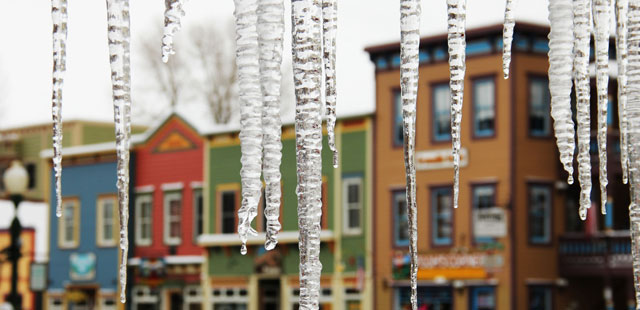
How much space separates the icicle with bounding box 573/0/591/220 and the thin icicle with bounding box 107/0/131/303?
6.76 feet

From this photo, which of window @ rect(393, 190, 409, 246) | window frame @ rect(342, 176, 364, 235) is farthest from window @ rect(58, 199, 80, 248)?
window @ rect(393, 190, 409, 246)

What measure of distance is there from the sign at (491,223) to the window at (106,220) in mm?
15910

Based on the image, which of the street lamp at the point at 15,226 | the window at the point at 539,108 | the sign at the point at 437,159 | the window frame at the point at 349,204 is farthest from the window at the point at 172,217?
the street lamp at the point at 15,226

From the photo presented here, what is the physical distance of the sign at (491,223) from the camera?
3422cm

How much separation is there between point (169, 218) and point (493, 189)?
43.9ft

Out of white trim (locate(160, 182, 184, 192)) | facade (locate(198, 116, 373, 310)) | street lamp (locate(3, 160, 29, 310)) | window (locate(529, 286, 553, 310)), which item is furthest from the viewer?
white trim (locate(160, 182, 184, 192))

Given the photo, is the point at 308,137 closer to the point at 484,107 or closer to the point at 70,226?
the point at 484,107

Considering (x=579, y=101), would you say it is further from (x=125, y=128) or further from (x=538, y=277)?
(x=538, y=277)

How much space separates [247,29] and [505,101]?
1207 inches

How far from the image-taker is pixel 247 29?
14.0ft

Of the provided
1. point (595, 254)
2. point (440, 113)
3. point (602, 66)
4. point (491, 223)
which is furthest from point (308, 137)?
point (440, 113)

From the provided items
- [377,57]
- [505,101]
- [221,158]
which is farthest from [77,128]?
[505,101]

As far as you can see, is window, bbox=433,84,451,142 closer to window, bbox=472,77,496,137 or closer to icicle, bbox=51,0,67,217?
window, bbox=472,77,496,137

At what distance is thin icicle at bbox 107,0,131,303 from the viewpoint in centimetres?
429
